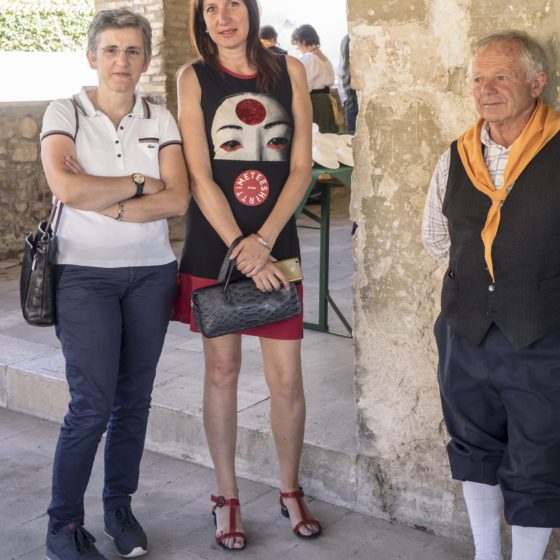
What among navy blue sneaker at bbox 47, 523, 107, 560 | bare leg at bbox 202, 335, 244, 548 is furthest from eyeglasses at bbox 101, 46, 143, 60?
navy blue sneaker at bbox 47, 523, 107, 560

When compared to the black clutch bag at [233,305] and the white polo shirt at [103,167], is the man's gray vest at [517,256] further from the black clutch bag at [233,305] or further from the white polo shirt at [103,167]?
the white polo shirt at [103,167]

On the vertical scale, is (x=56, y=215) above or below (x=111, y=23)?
below

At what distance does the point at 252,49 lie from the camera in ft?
9.88

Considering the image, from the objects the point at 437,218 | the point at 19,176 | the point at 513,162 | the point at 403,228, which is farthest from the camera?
the point at 19,176

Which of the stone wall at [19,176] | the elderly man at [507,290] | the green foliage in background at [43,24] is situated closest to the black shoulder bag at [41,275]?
the elderly man at [507,290]

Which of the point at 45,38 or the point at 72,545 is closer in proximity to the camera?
the point at 72,545

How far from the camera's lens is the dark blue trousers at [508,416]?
2.52 meters

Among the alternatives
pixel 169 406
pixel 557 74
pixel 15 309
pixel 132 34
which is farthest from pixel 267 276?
pixel 15 309

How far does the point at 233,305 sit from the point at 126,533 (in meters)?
0.86

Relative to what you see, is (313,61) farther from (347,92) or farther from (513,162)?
(513,162)

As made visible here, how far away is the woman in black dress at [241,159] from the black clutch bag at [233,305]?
35mm

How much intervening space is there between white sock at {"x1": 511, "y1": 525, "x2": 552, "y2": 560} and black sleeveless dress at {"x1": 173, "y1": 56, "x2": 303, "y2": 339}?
1010mm

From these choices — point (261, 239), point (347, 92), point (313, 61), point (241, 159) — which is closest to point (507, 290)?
point (261, 239)

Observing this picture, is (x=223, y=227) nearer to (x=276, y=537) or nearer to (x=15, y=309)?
(x=276, y=537)
